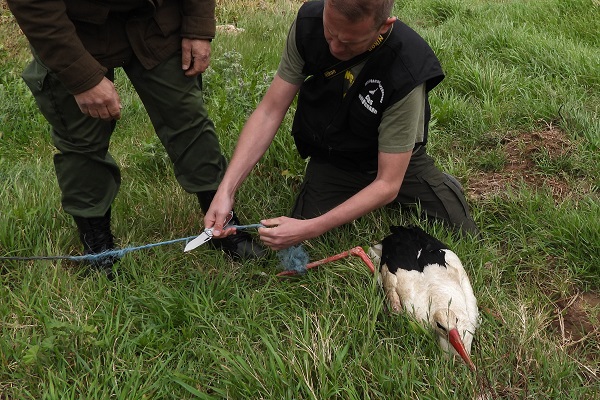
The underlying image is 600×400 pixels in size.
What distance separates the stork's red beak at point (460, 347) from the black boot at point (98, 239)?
1557 millimetres

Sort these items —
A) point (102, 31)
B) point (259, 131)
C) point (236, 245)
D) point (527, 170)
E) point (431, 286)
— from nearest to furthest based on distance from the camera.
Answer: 1. point (431, 286)
2. point (102, 31)
3. point (259, 131)
4. point (236, 245)
5. point (527, 170)

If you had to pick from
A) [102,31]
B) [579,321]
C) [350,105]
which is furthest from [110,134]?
[579,321]

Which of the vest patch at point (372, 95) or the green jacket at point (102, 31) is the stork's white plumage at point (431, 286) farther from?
the green jacket at point (102, 31)

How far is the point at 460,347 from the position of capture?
216 cm

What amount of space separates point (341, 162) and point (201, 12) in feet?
3.45

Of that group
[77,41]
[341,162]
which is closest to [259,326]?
[341,162]

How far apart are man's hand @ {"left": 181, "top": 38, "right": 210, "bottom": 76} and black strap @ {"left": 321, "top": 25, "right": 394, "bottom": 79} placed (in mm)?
548

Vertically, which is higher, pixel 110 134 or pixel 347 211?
pixel 110 134

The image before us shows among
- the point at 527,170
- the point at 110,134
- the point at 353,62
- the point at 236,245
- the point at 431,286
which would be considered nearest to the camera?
the point at 431,286

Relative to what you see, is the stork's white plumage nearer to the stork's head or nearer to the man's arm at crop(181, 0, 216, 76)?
the stork's head

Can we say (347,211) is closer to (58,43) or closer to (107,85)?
(107,85)

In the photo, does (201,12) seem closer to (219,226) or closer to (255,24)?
(219,226)

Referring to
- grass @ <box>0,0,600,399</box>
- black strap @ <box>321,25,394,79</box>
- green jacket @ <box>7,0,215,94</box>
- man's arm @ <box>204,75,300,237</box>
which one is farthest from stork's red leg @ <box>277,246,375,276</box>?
green jacket @ <box>7,0,215,94</box>

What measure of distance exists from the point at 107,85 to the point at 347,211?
3.69ft
